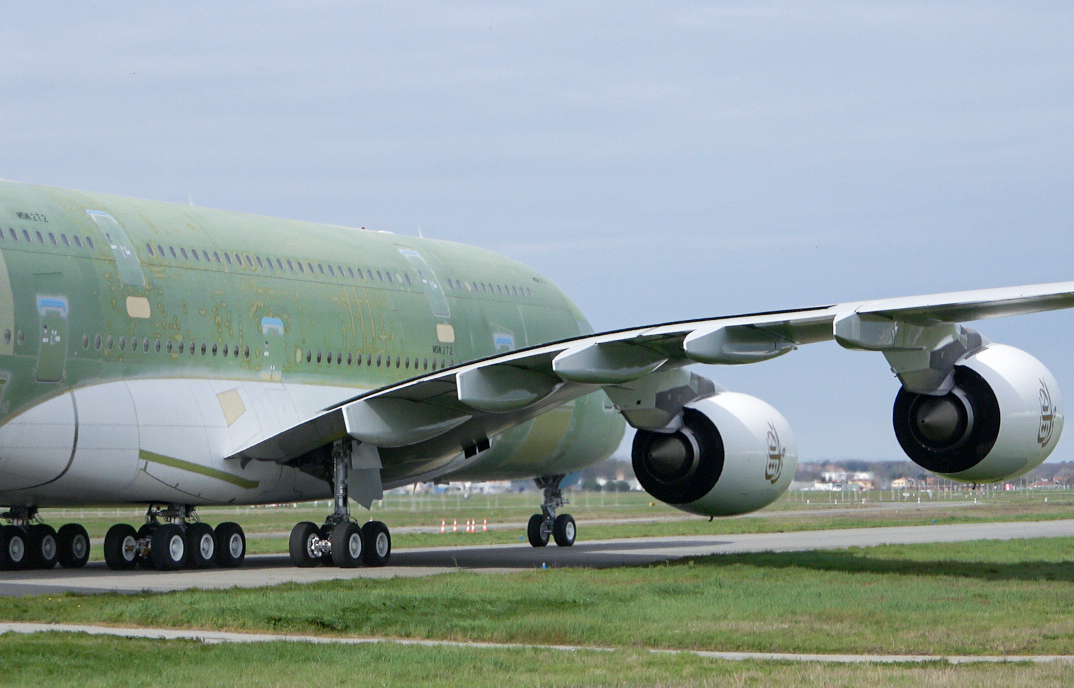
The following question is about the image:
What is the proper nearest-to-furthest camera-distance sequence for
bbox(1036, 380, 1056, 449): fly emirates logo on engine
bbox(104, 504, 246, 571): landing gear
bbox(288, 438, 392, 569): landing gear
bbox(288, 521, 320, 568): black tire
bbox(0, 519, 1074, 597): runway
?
bbox(1036, 380, 1056, 449): fly emirates logo on engine → bbox(0, 519, 1074, 597): runway → bbox(104, 504, 246, 571): landing gear → bbox(288, 438, 392, 569): landing gear → bbox(288, 521, 320, 568): black tire

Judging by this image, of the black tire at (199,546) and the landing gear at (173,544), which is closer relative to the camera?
the landing gear at (173,544)

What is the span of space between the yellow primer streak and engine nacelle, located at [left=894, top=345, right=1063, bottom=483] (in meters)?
9.10

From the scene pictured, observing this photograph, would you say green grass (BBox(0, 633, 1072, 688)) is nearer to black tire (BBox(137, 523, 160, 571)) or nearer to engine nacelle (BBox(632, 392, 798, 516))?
engine nacelle (BBox(632, 392, 798, 516))

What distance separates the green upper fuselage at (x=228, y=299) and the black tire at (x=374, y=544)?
247 cm

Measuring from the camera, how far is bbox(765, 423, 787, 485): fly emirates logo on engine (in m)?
20.1

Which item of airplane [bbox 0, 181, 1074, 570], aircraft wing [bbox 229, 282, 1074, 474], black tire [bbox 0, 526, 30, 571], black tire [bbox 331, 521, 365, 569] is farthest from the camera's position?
black tire [bbox 0, 526, 30, 571]

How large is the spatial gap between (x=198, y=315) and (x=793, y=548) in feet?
37.5

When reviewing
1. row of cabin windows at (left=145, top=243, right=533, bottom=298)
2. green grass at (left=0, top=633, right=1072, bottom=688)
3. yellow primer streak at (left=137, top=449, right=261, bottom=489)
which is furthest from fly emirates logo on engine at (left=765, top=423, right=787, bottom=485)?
green grass at (left=0, top=633, right=1072, bottom=688)

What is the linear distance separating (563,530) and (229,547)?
800 centimetres

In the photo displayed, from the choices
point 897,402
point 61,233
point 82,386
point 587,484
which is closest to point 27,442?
point 82,386

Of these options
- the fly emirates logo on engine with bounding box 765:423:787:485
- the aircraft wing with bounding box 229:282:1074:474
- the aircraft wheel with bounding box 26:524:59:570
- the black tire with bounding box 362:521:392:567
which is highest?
the aircraft wing with bounding box 229:282:1074:474

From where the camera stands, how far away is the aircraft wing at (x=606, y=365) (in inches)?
628

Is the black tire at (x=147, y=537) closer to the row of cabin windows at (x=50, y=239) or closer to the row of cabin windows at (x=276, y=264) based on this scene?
the row of cabin windows at (x=276, y=264)

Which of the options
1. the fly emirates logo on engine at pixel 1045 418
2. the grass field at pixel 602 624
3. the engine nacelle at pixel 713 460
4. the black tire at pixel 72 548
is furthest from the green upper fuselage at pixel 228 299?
the fly emirates logo on engine at pixel 1045 418
